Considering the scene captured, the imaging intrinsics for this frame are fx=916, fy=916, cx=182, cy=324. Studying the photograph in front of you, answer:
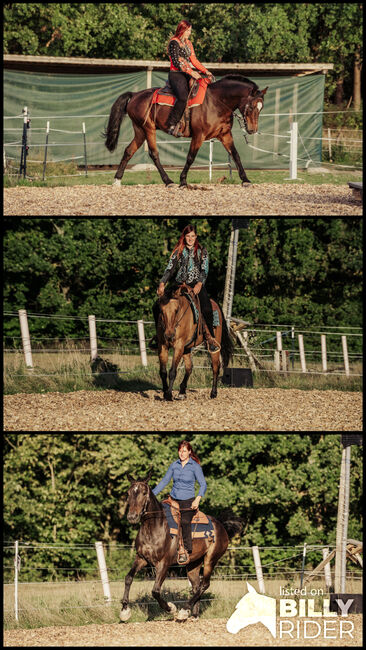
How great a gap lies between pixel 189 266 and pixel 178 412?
85.8 inches

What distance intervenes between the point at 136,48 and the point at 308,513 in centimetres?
1410

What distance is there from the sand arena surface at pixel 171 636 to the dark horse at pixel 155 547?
24 centimetres

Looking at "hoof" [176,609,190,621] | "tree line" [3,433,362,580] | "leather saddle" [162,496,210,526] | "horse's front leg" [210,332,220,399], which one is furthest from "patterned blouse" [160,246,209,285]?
"tree line" [3,433,362,580]

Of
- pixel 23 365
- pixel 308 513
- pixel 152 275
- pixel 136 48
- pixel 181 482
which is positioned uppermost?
pixel 136 48

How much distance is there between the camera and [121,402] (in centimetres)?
1440

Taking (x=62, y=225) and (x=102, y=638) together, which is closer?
(x=102, y=638)

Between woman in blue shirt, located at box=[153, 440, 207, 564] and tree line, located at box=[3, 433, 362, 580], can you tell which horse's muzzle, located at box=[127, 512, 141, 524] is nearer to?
woman in blue shirt, located at box=[153, 440, 207, 564]

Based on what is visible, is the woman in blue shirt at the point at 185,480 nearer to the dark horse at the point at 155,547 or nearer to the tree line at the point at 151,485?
the dark horse at the point at 155,547

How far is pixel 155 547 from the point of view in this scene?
11.4 m

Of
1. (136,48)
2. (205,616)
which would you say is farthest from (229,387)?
(136,48)

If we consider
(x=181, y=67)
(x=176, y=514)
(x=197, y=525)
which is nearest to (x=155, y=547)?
(x=176, y=514)

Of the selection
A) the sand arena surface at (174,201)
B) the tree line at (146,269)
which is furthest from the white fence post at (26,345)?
the tree line at (146,269)

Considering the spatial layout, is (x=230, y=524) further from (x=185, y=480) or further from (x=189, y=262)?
(x=189, y=262)

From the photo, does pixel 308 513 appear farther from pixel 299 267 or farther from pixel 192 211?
pixel 192 211
